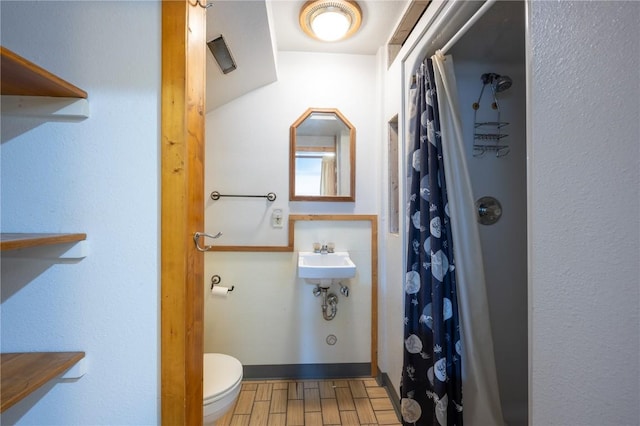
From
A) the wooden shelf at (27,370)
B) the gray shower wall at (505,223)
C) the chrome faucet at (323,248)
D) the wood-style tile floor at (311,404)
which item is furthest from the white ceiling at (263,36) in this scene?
the wood-style tile floor at (311,404)

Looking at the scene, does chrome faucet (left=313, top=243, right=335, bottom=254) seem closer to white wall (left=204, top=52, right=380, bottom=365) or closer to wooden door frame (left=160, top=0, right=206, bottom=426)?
white wall (left=204, top=52, right=380, bottom=365)

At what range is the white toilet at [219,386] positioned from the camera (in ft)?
3.67

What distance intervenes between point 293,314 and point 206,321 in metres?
0.64

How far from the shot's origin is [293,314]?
75.7 inches

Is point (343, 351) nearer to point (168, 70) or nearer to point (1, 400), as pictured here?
point (1, 400)

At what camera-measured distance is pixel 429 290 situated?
1214mm

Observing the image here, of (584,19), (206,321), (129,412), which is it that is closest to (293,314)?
(206,321)

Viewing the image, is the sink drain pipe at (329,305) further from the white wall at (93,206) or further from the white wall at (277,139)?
the white wall at (93,206)

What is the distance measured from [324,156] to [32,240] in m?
1.62

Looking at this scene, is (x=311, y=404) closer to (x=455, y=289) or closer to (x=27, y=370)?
(x=455, y=289)

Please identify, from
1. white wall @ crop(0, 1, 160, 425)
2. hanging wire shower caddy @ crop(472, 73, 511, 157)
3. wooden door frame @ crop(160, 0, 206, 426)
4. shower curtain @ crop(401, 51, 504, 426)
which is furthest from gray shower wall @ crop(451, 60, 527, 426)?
white wall @ crop(0, 1, 160, 425)

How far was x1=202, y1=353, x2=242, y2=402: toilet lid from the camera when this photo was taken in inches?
45.4

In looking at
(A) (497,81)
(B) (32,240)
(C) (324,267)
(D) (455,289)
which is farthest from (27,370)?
(A) (497,81)

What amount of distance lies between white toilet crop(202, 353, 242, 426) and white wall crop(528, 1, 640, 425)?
3.78 feet
